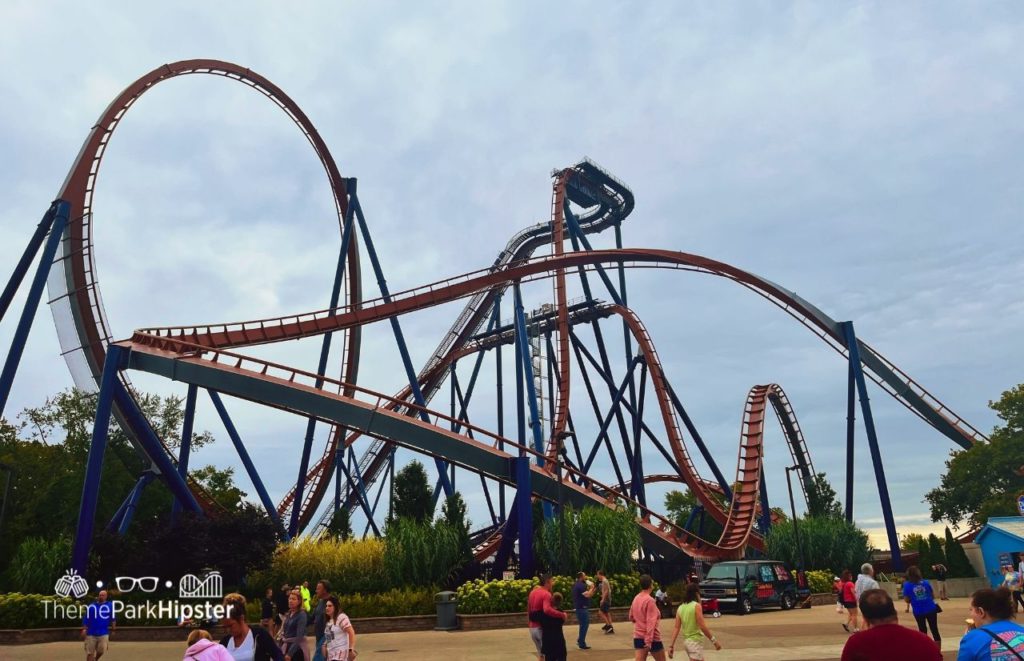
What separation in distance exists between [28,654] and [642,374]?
23107 mm

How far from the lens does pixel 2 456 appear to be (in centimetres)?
3212

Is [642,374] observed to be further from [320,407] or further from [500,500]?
[320,407]

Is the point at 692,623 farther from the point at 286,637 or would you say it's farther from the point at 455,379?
the point at 455,379

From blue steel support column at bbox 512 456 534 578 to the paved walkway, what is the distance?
2.60m

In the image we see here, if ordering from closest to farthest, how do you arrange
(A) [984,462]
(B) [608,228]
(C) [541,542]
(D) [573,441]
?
(C) [541,542] < (D) [573,441] < (B) [608,228] < (A) [984,462]

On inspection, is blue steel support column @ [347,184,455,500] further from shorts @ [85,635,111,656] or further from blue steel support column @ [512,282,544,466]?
shorts @ [85,635,111,656]

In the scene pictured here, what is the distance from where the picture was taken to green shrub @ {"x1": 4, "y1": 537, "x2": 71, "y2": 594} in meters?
18.5

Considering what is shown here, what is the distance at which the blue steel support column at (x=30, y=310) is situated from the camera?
63.6 ft

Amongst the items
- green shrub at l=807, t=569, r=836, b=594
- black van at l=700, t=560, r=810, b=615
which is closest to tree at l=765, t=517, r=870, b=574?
green shrub at l=807, t=569, r=836, b=594

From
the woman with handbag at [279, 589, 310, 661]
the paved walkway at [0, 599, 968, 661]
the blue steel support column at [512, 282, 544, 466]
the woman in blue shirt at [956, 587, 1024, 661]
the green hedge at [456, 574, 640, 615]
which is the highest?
the blue steel support column at [512, 282, 544, 466]

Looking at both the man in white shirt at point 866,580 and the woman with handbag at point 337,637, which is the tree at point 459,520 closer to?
the man in white shirt at point 866,580

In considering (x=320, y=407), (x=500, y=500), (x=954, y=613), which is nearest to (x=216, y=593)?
(x=320, y=407)

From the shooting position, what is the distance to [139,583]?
19.1 m

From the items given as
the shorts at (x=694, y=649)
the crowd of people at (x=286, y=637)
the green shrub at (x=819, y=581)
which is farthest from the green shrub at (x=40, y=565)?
the green shrub at (x=819, y=581)
